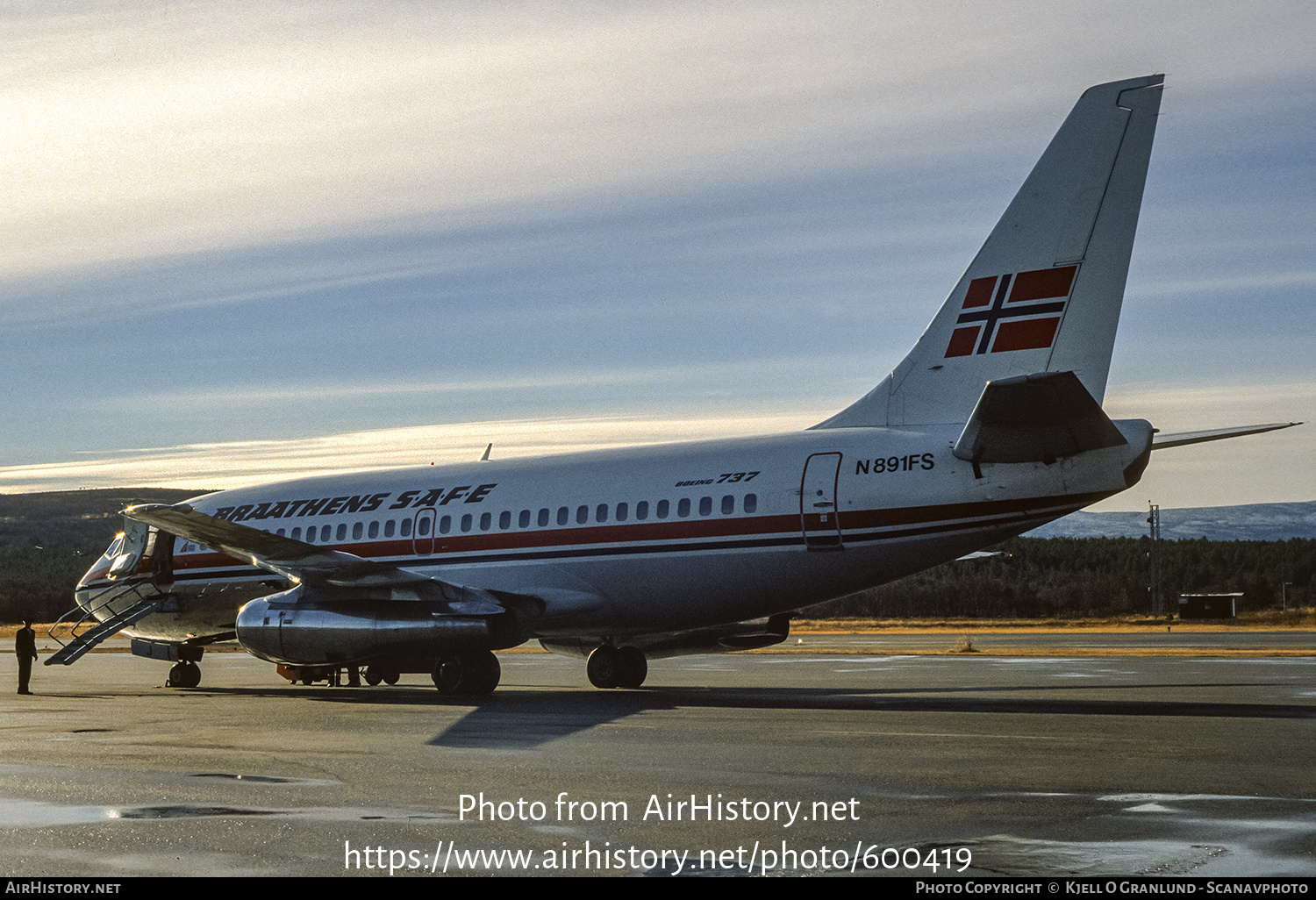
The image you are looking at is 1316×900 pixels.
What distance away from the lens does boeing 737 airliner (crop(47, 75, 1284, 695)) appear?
1842cm

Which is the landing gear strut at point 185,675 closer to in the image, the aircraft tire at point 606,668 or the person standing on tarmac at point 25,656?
the person standing on tarmac at point 25,656

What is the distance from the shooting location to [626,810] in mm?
9883

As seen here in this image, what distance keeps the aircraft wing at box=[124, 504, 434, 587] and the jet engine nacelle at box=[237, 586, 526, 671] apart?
0.43m

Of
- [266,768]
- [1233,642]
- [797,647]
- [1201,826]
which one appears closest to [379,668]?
[266,768]

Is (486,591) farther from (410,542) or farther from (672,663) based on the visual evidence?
(672,663)

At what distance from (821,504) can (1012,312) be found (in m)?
3.98

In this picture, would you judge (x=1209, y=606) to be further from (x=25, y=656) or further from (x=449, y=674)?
(x=25, y=656)

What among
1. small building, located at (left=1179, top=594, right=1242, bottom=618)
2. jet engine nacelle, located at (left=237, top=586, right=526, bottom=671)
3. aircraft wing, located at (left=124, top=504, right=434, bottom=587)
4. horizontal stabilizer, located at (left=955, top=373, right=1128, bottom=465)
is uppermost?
horizontal stabilizer, located at (left=955, top=373, right=1128, bottom=465)

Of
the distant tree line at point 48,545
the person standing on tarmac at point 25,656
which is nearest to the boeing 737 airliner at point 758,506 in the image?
the person standing on tarmac at point 25,656

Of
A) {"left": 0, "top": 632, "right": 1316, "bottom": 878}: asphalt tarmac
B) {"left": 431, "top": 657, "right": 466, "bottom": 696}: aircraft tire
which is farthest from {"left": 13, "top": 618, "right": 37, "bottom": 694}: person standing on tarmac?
{"left": 431, "top": 657, "right": 466, "bottom": 696}: aircraft tire

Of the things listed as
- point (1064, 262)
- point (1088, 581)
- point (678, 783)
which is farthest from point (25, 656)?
point (1088, 581)

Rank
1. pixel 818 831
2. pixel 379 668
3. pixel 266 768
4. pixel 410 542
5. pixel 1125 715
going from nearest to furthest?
pixel 818 831
pixel 266 768
pixel 1125 715
pixel 379 668
pixel 410 542

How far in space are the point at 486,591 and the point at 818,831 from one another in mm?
14833

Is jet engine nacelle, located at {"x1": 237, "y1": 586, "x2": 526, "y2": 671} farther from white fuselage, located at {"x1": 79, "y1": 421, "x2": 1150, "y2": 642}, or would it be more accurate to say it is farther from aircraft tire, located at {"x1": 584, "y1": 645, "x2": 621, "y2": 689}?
aircraft tire, located at {"x1": 584, "y1": 645, "x2": 621, "y2": 689}
